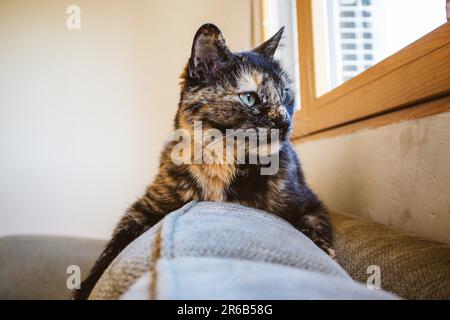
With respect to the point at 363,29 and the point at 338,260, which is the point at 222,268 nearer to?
the point at 338,260

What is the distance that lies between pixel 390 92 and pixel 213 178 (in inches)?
21.6

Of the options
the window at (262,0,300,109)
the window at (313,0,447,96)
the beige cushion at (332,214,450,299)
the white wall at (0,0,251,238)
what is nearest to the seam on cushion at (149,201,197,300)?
the beige cushion at (332,214,450,299)

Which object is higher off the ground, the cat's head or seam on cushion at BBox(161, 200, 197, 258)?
the cat's head

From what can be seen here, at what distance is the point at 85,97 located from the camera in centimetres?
253

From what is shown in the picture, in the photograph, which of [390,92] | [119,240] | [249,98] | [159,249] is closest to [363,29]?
[390,92]

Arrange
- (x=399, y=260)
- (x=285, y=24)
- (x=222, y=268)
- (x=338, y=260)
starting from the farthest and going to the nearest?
(x=285, y=24)
(x=338, y=260)
(x=399, y=260)
(x=222, y=268)

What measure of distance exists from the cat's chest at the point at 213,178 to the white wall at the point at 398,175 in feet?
1.45

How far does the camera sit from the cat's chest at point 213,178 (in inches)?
35.3

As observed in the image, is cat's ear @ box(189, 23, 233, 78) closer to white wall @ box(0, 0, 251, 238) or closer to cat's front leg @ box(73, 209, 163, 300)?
cat's front leg @ box(73, 209, 163, 300)

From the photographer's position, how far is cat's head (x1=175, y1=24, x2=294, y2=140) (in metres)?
0.95
